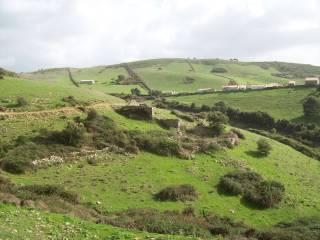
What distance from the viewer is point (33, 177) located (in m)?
44.3

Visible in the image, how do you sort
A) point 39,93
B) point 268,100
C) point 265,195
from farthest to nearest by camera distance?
point 268,100 → point 39,93 → point 265,195

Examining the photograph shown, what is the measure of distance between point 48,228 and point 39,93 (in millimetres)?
48783

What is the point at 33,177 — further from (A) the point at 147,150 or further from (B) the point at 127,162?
(A) the point at 147,150

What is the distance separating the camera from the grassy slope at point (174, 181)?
4303cm

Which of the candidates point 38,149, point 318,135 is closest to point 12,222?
point 38,149

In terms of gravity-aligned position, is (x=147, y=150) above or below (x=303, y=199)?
above

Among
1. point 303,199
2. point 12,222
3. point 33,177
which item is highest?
point 12,222

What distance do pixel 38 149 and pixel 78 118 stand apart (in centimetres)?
1076

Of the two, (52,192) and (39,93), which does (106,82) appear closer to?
(39,93)

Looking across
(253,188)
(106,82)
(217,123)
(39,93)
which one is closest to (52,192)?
(253,188)

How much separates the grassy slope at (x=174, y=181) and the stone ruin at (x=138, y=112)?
11433mm

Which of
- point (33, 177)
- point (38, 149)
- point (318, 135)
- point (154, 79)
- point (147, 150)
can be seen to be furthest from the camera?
point (154, 79)

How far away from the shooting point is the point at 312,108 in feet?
362

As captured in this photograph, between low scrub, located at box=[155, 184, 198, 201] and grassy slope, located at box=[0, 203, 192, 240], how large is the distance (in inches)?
845
